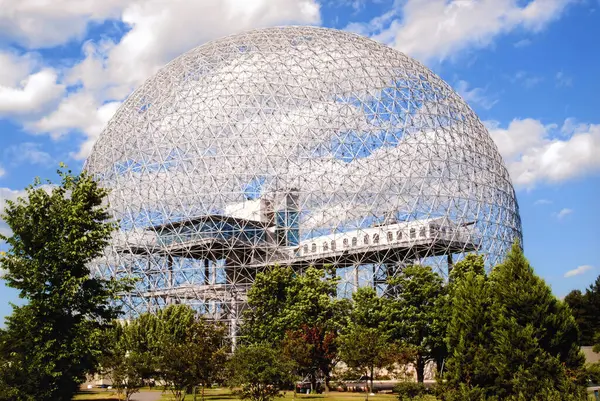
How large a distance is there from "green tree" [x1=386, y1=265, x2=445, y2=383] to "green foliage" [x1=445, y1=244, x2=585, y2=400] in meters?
15.8

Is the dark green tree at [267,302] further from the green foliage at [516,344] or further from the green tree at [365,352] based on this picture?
the green foliage at [516,344]

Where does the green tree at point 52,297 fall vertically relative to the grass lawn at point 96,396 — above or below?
above

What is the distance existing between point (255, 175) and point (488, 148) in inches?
935

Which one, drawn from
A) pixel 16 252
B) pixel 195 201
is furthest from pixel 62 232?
pixel 195 201

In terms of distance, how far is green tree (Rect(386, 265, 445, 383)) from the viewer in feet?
122

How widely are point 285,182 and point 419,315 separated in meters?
16.0

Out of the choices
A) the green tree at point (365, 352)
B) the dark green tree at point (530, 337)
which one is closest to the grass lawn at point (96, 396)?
the green tree at point (365, 352)

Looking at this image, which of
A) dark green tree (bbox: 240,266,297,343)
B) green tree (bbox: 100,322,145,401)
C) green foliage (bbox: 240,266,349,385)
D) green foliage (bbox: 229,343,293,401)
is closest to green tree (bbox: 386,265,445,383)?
green foliage (bbox: 240,266,349,385)

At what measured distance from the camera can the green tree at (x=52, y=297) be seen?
18.1 m

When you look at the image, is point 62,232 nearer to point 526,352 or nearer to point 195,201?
point 526,352

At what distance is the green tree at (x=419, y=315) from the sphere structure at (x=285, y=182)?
9.68 m

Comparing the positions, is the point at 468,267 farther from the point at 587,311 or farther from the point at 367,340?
the point at 587,311

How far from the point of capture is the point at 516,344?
63.8 ft

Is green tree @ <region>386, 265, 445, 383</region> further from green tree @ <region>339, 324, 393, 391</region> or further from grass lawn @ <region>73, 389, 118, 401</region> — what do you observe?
grass lawn @ <region>73, 389, 118, 401</region>
